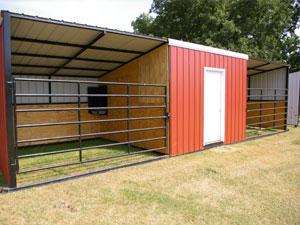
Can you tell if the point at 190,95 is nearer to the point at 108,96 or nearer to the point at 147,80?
the point at 147,80

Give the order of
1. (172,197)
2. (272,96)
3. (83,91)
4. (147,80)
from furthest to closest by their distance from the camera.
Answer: (272,96) → (83,91) → (147,80) → (172,197)

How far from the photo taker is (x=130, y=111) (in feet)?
21.8

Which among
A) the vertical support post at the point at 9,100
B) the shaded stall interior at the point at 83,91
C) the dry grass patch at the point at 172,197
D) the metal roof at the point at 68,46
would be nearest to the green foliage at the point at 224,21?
the shaded stall interior at the point at 83,91

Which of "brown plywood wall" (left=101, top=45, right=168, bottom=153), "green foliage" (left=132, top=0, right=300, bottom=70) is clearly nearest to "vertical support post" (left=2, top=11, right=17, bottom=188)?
"brown plywood wall" (left=101, top=45, right=168, bottom=153)

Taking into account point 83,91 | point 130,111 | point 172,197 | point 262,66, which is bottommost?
point 172,197

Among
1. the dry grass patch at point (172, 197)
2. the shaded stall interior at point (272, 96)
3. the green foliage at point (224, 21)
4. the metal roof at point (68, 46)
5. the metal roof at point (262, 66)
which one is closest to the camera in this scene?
the dry grass patch at point (172, 197)

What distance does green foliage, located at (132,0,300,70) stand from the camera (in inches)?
610

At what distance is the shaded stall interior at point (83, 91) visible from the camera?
412cm

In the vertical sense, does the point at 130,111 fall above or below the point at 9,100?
below

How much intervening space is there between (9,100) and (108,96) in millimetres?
2383

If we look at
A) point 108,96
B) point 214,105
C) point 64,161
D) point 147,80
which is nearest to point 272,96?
point 214,105

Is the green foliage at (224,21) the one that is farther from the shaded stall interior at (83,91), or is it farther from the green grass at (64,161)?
the green grass at (64,161)

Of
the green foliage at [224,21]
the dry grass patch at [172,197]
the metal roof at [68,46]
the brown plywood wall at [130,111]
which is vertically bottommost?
the dry grass patch at [172,197]

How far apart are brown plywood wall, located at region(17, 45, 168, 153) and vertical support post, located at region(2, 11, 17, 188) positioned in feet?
9.80
